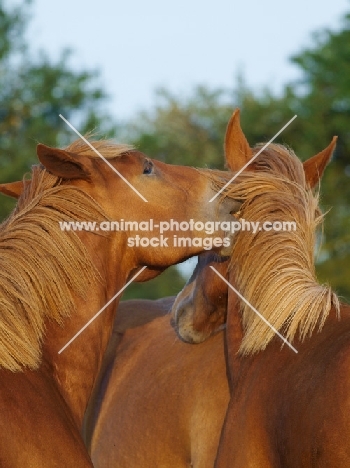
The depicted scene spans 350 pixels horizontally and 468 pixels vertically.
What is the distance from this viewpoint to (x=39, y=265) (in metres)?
4.27

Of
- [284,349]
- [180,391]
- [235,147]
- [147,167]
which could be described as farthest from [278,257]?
[180,391]

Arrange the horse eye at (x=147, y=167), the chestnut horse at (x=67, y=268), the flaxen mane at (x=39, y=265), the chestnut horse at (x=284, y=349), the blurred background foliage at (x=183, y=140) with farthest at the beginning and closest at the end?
the blurred background foliage at (x=183, y=140) → the horse eye at (x=147, y=167) → the flaxen mane at (x=39, y=265) → the chestnut horse at (x=67, y=268) → the chestnut horse at (x=284, y=349)

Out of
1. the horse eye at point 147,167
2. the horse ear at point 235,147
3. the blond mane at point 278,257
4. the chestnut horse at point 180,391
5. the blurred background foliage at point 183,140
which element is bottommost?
the blurred background foliage at point 183,140

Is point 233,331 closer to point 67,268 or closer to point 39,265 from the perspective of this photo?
point 67,268

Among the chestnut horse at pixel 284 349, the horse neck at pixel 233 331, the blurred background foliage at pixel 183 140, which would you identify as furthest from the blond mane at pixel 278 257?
the blurred background foliage at pixel 183 140

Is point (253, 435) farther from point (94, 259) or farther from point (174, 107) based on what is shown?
point (174, 107)

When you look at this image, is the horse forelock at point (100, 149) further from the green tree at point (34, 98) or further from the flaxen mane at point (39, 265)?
the green tree at point (34, 98)

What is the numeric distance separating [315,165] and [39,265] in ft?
6.06

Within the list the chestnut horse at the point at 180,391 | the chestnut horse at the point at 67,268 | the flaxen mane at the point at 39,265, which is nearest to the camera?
the chestnut horse at the point at 67,268

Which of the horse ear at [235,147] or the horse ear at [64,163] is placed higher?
the horse ear at [64,163]

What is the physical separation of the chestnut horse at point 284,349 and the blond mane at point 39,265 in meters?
0.83

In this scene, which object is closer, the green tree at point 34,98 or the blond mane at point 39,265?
the blond mane at point 39,265

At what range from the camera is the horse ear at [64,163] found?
14.1 feet

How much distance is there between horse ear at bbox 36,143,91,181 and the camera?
4.30 metres
